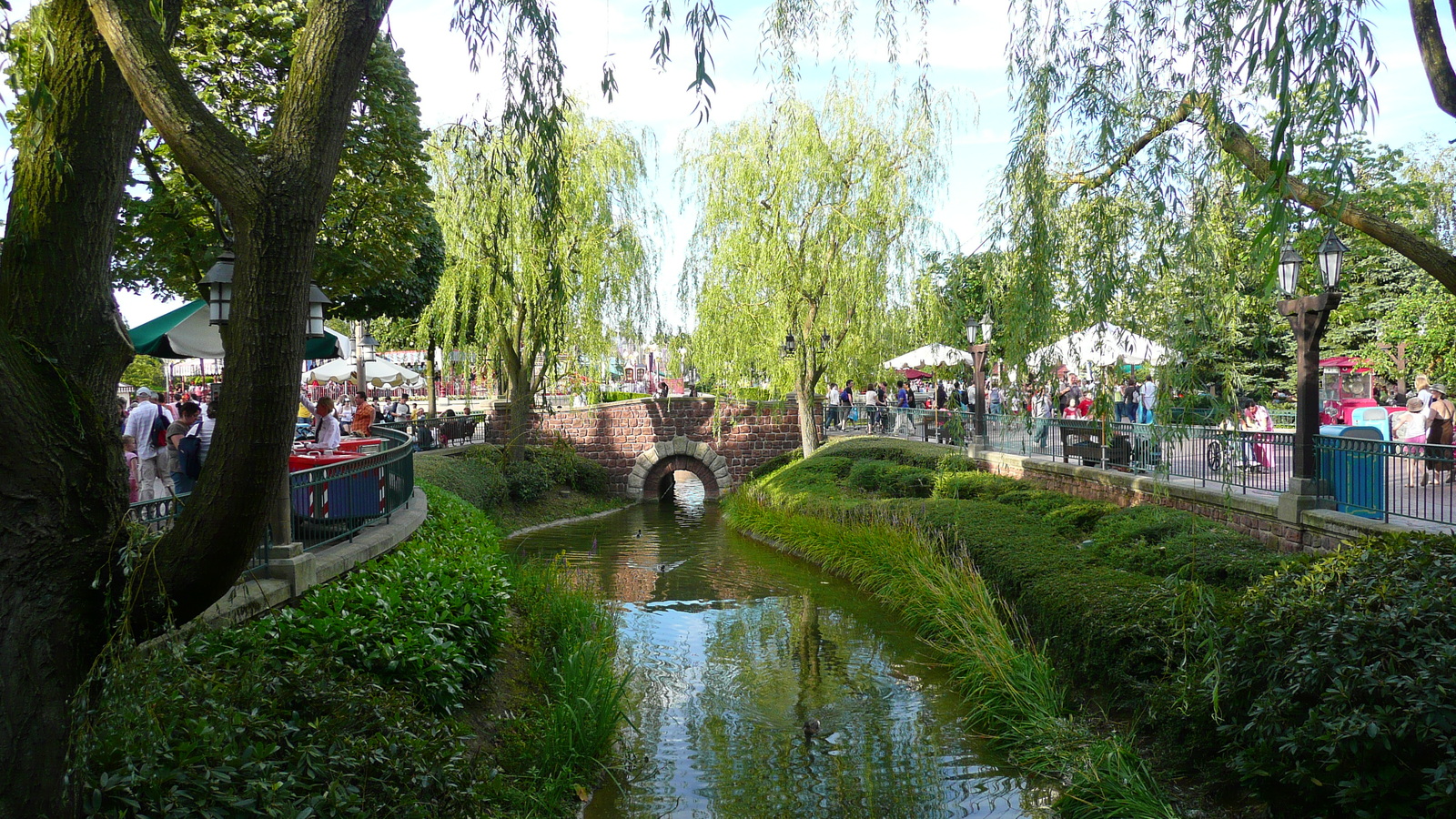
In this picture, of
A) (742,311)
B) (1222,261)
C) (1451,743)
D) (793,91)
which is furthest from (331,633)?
(742,311)

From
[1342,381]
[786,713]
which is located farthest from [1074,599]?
[1342,381]

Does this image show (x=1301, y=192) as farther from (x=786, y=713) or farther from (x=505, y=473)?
(x=505, y=473)

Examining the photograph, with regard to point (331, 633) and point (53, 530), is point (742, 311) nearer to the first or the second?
point (331, 633)

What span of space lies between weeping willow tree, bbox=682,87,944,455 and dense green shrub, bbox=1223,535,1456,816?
1489 cm

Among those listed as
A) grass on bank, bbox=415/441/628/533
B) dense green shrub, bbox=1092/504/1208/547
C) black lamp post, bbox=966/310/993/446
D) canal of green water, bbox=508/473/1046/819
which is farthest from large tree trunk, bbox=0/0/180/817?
black lamp post, bbox=966/310/993/446

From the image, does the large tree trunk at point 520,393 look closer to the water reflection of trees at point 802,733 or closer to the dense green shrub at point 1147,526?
the water reflection of trees at point 802,733

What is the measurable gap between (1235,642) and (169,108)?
5372mm

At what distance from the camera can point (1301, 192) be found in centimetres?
550

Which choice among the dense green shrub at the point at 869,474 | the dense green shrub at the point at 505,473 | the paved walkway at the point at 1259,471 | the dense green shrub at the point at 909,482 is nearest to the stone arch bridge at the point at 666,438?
the dense green shrub at the point at 505,473

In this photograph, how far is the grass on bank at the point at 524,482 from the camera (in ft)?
57.4

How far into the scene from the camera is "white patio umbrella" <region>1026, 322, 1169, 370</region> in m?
6.38

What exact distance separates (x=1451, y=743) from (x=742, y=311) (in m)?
17.7

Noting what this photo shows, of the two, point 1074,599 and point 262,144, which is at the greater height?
point 262,144

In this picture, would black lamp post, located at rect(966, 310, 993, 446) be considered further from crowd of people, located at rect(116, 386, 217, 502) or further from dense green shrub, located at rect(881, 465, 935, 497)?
crowd of people, located at rect(116, 386, 217, 502)
